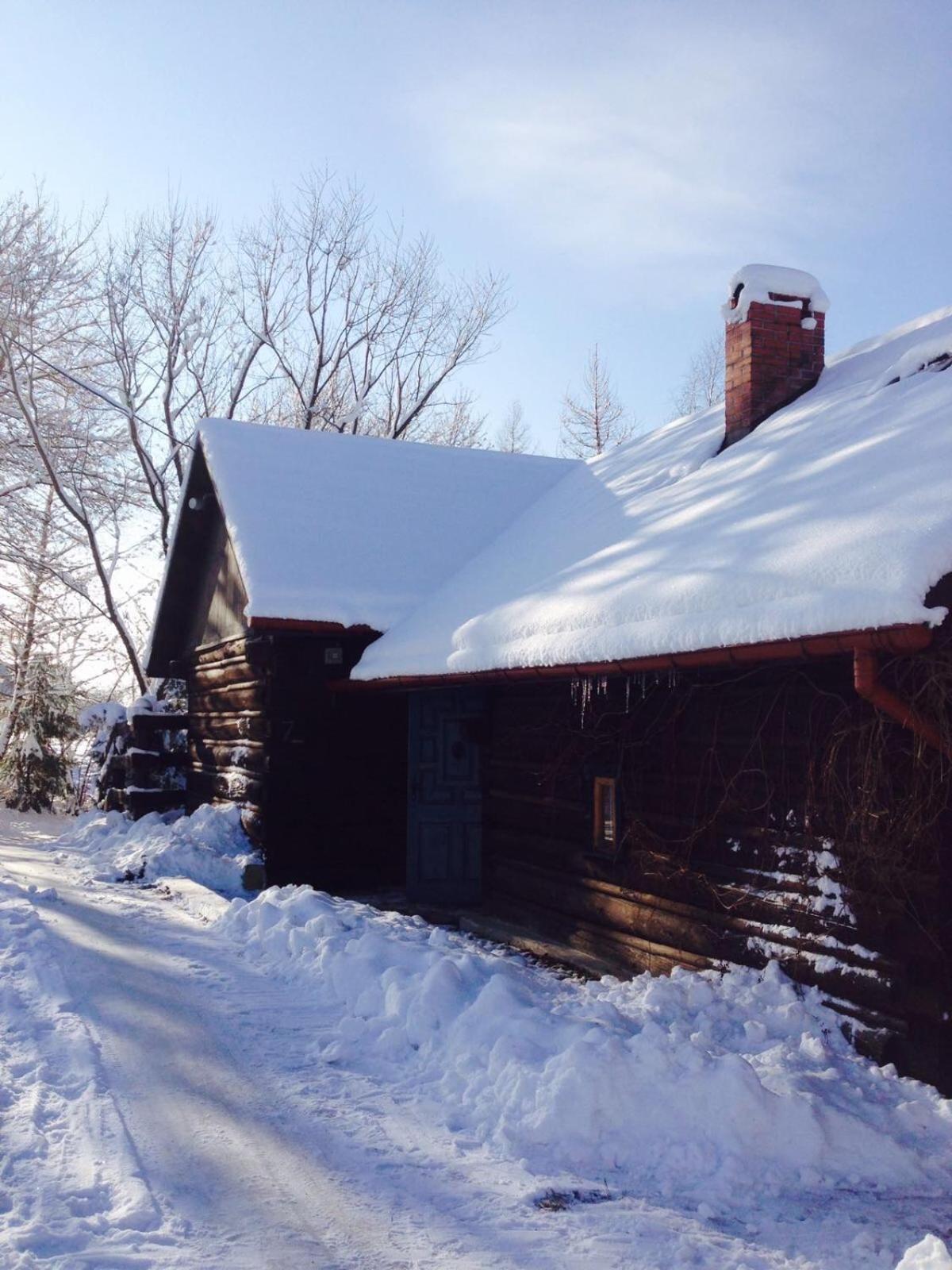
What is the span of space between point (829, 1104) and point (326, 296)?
3005cm

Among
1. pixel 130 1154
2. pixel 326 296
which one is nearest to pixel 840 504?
pixel 130 1154

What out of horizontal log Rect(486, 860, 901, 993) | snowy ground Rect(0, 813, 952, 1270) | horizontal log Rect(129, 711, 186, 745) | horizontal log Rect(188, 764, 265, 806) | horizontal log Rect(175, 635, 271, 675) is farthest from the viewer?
horizontal log Rect(129, 711, 186, 745)

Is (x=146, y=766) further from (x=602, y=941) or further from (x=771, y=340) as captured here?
(x=771, y=340)

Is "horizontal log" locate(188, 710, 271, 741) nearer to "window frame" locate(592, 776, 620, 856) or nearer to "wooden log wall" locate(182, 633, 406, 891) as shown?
"wooden log wall" locate(182, 633, 406, 891)

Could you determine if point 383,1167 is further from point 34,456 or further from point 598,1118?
point 34,456

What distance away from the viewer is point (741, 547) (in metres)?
6.98

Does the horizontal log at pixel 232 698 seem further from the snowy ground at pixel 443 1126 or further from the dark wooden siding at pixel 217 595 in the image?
the snowy ground at pixel 443 1126

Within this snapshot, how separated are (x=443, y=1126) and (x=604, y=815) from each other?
4.16 metres

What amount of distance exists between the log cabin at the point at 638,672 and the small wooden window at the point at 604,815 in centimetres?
4

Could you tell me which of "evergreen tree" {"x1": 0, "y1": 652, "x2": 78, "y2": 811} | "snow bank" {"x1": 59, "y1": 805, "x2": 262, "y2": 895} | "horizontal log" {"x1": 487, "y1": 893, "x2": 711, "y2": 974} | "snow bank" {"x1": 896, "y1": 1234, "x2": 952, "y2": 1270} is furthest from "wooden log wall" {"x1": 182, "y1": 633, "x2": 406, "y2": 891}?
"snow bank" {"x1": 896, "y1": 1234, "x2": 952, "y2": 1270}

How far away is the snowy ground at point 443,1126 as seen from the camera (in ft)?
13.1

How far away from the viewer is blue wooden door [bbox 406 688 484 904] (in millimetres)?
11172

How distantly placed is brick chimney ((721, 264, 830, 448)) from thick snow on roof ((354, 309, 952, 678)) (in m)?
0.32

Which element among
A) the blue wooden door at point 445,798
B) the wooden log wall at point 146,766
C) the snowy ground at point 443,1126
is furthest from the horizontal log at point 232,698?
the snowy ground at point 443,1126
